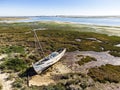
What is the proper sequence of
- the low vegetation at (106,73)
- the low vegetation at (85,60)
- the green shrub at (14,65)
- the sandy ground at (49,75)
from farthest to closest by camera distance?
the low vegetation at (85,60)
the green shrub at (14,65)
the low vegetation at (106,73)
the sandy ground at (49,75)

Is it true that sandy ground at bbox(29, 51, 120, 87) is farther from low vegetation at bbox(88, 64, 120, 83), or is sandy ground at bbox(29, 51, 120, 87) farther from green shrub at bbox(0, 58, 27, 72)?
green shrub at bbox(0, 58, 27, 72)

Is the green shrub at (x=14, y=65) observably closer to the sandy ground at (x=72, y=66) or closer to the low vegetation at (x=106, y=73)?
the sandy ground at (x=72, y=66)

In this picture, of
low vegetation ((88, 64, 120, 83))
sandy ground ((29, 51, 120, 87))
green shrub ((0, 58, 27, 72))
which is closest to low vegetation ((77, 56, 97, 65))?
sandy ground ((29, 51, 120, 87))

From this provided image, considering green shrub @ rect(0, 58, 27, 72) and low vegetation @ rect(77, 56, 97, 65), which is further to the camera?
low vegetation @ rect(77, 56, 97, 65)

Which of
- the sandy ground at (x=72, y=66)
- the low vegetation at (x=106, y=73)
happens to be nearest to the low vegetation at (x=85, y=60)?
the sandy ground at (x=72, y=66)

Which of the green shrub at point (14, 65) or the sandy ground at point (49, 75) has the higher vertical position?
the green shrub at point (14, 65)

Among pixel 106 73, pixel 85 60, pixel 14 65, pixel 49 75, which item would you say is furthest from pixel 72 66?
pixel 14 65

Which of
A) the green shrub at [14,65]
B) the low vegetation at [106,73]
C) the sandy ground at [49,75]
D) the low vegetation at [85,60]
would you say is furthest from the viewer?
the low vegetation at [85,60]

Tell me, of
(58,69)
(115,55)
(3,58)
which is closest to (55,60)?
(58,69)

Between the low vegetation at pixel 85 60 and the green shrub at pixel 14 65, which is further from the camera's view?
the low vegetation at pixel 85 60
